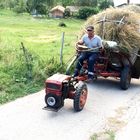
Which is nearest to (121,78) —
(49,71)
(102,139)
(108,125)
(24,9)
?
(49,71)

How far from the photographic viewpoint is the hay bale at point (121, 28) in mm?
11453

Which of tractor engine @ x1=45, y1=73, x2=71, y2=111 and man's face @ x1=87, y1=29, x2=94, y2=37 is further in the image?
man's face @ x1=87, y1=29, x2=94, y2=37

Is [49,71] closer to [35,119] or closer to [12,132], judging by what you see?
[35,119]

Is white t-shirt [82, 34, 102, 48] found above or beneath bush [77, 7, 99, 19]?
above

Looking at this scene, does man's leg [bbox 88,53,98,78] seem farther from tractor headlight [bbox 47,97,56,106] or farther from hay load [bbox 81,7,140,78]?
tractor headlight [bbox 47,97,56,106]

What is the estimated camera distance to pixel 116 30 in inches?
455

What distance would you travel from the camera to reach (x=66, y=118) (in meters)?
8.70

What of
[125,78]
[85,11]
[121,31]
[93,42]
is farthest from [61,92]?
[85,11]

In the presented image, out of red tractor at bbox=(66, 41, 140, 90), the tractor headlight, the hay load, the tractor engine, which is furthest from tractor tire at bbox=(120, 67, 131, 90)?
the tractor headlight

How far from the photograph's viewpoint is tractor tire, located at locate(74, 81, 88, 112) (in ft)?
29.1

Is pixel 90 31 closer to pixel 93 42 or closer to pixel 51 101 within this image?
pixel 93 42

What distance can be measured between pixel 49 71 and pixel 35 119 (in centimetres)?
350

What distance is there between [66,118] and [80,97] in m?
0.60

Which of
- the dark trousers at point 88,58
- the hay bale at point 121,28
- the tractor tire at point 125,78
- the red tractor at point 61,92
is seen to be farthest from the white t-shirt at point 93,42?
the red tractor at point 61,92
